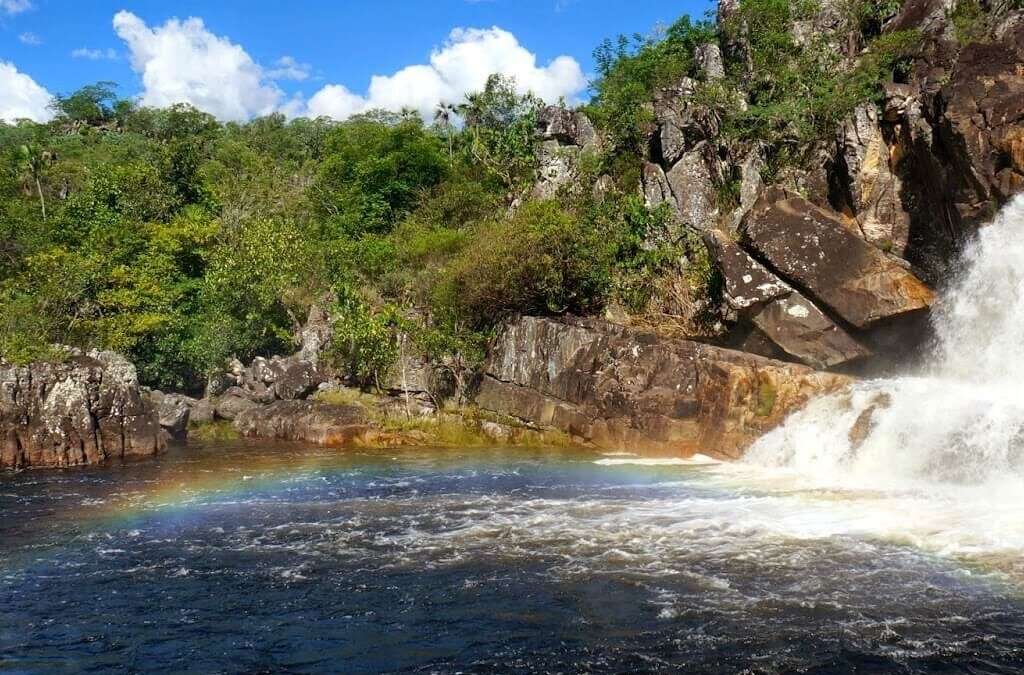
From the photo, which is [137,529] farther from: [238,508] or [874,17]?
[874,17]

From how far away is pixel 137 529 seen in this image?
59.4ft

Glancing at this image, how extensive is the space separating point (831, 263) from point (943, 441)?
8.47m

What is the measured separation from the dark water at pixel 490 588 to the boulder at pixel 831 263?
381 inches

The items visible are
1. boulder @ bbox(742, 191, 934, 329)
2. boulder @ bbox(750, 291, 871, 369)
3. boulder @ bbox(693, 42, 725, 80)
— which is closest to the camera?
boulder @ bbox(742, 191, 934, 329)

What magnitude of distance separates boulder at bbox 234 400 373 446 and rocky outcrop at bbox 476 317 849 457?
16.4 feet

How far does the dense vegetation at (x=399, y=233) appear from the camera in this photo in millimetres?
33938

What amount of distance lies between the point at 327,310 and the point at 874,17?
113 feet

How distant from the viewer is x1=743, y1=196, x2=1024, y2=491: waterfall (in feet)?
63.9

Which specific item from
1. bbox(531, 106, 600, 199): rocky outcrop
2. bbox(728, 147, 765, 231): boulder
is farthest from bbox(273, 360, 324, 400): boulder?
bbox(728, 147, 765, 231): boulder

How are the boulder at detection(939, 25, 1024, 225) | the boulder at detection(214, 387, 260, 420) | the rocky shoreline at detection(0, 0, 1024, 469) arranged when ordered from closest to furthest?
1. the boulder at detection(939, 25, 1024, 225)
2. the rocky shoreline at detection(0, 0, 1024, 469)
3. the boulder at detection(214, 387, 260, 420)

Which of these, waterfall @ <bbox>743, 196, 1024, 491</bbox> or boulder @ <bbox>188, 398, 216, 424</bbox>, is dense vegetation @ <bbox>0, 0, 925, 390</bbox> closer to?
boulder @ <bbox>188, 398, 216, 424</bbox>

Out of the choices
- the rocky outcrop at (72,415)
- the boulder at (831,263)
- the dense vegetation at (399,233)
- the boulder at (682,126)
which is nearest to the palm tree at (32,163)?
the dense vegetation at (399,233)

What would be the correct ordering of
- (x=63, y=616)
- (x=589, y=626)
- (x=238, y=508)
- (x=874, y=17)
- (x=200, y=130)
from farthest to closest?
(x=200, y=130), (x=874, y=17), (x=238, y=508), (x=63, y=616), (x=589, y=626)

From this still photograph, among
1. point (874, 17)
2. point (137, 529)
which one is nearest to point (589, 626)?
point (137, 529)
